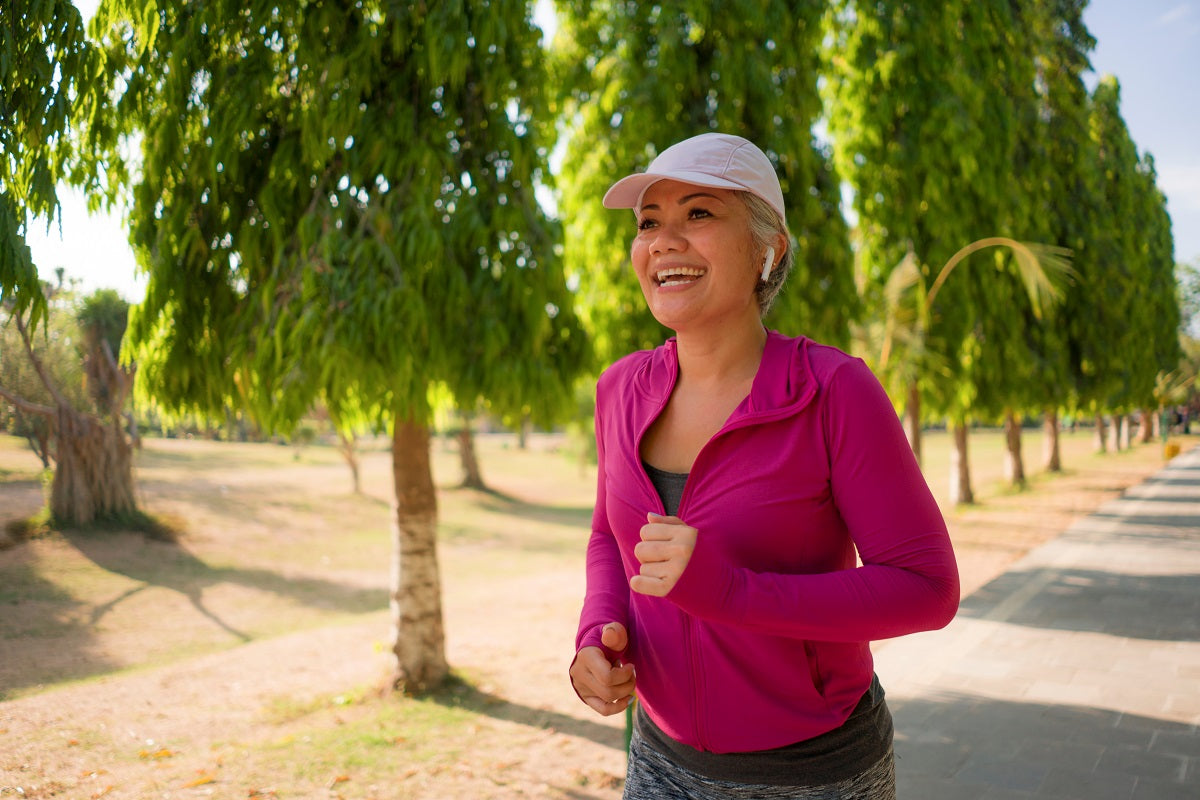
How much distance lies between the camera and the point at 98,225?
3658mm

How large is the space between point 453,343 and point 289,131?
1.40 m

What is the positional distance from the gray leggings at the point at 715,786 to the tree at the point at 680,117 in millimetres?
6164

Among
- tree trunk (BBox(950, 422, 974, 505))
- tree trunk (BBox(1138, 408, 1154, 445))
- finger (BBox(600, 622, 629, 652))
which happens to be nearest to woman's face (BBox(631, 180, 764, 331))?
finger (BBox(600, 622, 629, 652))

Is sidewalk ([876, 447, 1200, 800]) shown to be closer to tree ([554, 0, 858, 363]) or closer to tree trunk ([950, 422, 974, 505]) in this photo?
tree ([554, 0, 858, 363])

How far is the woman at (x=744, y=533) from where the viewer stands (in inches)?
54.6

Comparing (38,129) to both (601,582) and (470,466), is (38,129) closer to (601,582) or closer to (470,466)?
(601,582)

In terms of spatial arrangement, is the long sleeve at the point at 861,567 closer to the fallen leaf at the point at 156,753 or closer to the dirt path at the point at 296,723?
the dirt path at the point at 296,723

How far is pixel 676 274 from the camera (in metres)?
1.70

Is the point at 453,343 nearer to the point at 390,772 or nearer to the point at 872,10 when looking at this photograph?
the point at 390,772

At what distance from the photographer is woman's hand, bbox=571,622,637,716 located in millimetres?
1615

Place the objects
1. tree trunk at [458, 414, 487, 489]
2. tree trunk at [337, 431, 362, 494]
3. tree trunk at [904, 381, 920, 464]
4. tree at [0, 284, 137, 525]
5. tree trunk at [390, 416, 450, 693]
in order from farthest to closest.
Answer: tree trunk at [458, 414, 487, 489]
tree trunk at [337, 431, 362, 494]
tree trunk at [904, 381, 920, 464]
tree trunk at [390, 416, 450, 693]
tree at [0, 284, 137, 525]

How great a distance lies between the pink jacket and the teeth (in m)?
0.20

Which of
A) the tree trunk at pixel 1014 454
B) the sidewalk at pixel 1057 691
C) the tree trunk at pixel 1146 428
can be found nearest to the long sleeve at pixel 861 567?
the sidewalk at pixel 1057 691

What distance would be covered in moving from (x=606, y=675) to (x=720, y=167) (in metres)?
0.95
